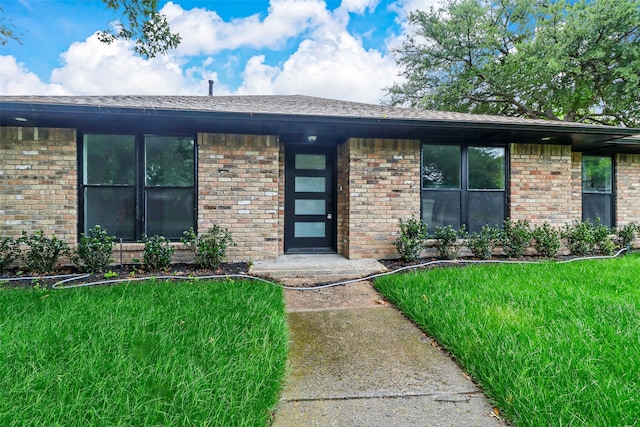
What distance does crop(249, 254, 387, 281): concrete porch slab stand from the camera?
4566mm

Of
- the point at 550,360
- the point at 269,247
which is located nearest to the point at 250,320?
the point at 550,360

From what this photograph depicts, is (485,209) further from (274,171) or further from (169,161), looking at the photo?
(169,161)

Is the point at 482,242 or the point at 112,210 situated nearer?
the point at 112,210

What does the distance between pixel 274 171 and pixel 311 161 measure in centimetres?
104

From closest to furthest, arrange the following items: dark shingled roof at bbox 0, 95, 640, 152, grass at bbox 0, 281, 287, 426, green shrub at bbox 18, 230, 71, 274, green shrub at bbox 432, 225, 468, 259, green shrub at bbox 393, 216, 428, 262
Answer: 1. grass at bbox 0, 281, 287, 426
2. dark shingled roof at bbox 0, 95, 640, 152
3. green shrub at bbox 18, 230, 71, 274
4. green shrub at bbox 393, 216, 428, 262
5. green shrub at bbox 432, 225, 468, 259

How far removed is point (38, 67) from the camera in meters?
9.52

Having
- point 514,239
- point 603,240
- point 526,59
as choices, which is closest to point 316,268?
point 514,239

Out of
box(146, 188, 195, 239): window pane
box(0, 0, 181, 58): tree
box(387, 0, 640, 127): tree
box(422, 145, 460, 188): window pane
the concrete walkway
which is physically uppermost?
box(387, 0, 640, 127): tree

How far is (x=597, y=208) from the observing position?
6.65 meters

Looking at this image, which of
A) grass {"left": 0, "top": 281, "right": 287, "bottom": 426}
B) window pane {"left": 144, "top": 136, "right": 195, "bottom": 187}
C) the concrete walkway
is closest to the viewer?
grass {"left": 0, "top": 281, "right": 287, "bottom": 426}

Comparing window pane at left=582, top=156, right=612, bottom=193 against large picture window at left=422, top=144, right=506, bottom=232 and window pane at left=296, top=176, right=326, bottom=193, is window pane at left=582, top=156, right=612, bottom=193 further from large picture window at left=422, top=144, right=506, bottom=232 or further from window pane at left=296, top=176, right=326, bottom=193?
window pane at left=296, top=176, right=326, bottom=193

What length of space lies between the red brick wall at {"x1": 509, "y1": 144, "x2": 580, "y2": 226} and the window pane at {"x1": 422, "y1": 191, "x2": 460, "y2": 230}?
3.40 feet

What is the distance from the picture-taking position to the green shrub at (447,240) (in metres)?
5.30

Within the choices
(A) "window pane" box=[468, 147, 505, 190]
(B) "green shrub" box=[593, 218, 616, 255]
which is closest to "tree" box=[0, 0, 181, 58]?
(A) "window pane" box=[468, 147, 505, 190]
